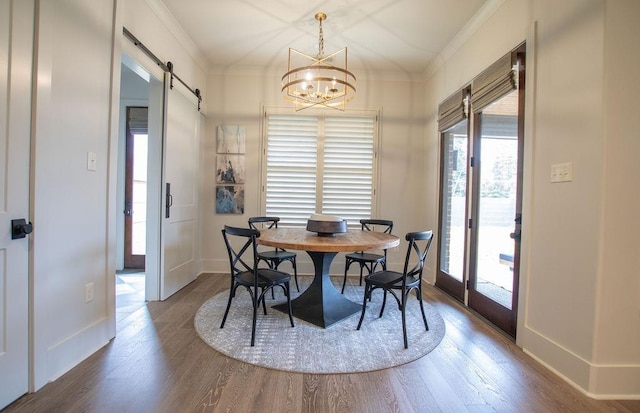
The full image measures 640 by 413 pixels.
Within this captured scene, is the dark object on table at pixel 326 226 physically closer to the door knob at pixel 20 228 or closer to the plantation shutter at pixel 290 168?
the plantation shutter at pixel 290 168

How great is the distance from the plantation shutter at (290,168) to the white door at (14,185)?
282 cm

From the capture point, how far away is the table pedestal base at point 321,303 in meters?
2.63

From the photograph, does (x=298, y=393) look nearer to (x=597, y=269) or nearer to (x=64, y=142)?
(x=597, y=269)

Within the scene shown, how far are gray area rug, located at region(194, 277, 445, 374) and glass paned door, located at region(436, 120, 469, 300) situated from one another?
0.65 m

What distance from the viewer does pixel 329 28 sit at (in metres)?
3.21

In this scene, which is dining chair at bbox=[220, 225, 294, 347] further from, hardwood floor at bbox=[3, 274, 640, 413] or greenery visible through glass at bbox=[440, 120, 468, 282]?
greenery visible through glass at bbox=[440, 120, 468, 282]

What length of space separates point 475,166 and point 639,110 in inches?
53.8

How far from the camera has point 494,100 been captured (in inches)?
105

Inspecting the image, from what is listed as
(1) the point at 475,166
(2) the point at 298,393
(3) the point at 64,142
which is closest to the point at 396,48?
(1) the point at 475,166

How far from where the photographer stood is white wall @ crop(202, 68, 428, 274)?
13.9ft

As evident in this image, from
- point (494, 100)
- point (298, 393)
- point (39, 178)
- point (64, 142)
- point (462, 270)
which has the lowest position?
point (298, 393)

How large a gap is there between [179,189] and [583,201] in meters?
3.56

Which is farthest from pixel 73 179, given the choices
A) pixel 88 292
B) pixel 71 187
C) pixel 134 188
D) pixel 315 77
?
pixel 134 188

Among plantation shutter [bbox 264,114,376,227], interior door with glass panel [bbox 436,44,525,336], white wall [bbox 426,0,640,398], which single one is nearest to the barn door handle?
plantation shutter [bbox 264,114,376,227]
